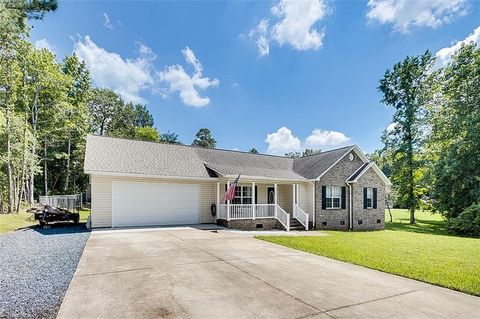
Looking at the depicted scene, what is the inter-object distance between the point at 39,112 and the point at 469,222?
3565cm

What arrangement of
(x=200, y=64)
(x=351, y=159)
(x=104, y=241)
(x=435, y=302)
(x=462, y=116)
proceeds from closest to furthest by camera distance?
1. (x=435, y=302)
2. (x=104, y=241)
3. (x=351, y=159)
4. (x=462, y=116)
5. (x=200, y=64)

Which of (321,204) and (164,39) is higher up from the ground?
(164,39)

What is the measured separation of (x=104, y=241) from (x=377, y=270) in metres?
8.42

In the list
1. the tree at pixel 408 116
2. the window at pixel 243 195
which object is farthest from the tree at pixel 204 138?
the window at pixel 243 195

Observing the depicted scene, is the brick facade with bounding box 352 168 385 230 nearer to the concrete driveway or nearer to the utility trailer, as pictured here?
the concrete driveway

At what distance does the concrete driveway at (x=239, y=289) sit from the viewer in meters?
3.99

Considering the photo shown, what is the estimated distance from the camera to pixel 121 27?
59.5 ft

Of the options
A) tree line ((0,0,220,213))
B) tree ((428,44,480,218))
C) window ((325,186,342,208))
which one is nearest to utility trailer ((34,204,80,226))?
tree line ((0,0,220,213))

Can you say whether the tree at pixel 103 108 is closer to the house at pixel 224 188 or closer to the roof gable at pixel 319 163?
the house at pixel 224 188

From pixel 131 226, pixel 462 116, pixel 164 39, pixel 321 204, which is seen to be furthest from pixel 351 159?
pixel 164 39

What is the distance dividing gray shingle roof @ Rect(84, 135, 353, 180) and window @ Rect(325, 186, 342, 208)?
5.05 ft

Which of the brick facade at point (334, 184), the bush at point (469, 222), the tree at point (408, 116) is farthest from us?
the tree at point (408, 116)

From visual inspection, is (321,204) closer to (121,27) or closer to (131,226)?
(131,226)

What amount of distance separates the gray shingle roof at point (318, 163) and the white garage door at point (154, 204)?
24.9ft
